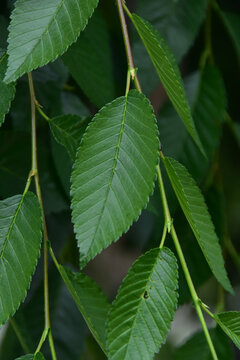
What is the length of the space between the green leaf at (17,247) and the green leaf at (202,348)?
0.33 metres

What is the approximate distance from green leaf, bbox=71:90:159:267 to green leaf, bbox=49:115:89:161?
0.09m

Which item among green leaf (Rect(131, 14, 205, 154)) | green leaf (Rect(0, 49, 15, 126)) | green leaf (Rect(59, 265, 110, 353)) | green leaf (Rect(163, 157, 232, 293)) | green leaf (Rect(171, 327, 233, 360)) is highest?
green leaf (Rect(0, 49, 15, 126))

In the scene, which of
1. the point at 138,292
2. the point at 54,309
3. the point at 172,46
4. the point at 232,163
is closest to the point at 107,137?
the point at 138,292

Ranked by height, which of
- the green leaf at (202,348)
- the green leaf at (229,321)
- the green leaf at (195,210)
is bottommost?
the green leaf at (202,348)

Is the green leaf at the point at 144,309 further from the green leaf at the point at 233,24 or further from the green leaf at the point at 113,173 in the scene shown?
the green leaf at the point at 233,24

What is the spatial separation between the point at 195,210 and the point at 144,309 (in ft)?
0.31

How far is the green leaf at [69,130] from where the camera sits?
66 cm

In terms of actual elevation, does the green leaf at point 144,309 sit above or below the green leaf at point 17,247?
below

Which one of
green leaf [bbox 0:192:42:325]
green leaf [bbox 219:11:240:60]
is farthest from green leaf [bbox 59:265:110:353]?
green leaf [bbox 219:11:240:60]

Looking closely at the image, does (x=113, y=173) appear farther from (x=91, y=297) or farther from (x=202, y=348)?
(x=202, y=348)

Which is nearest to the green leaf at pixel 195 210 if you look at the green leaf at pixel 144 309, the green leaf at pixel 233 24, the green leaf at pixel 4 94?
the green leaf at pixel 144 309

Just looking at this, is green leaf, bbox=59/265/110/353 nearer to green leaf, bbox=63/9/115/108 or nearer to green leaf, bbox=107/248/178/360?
green leaf, bbox=107/248/178/360

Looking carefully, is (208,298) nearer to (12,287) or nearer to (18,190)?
(18,190)

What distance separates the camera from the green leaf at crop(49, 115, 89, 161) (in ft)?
2.16
